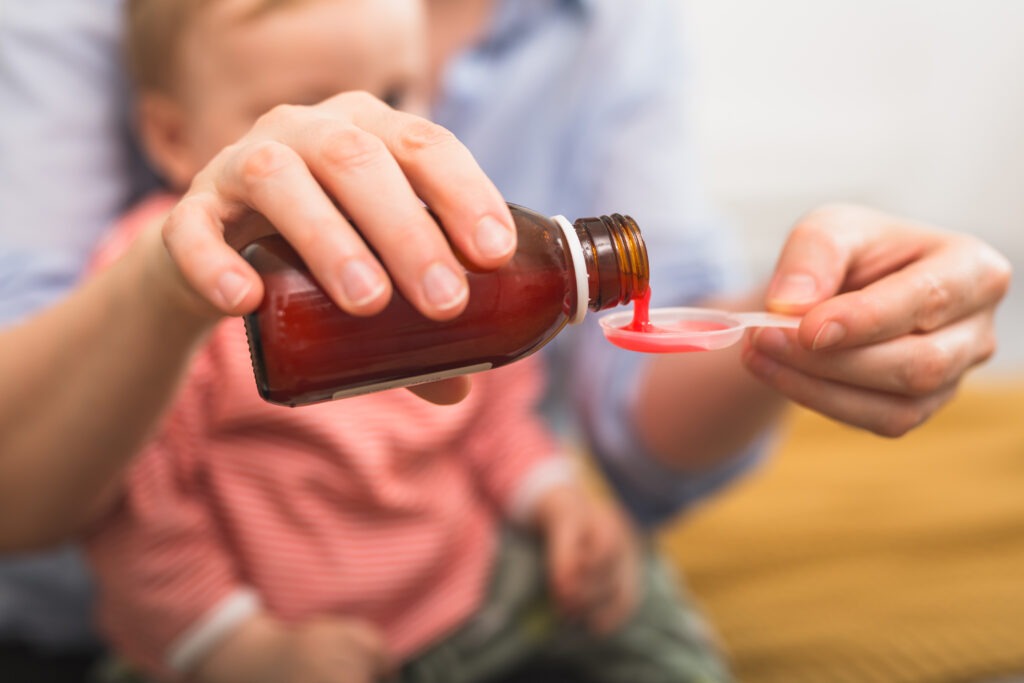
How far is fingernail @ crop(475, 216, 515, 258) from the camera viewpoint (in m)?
0.39

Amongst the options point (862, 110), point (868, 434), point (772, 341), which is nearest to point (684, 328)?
point (772, 341)

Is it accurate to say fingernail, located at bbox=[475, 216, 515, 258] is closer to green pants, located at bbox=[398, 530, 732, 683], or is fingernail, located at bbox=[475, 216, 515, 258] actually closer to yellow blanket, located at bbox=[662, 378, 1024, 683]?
green pants, located at bbox=[398, 530, 732, 683]

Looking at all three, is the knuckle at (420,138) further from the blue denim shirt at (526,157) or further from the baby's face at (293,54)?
the blue denim shirt at (526,157)

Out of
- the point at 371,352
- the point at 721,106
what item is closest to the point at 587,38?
the point at 371,352

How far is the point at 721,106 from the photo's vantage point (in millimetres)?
2070

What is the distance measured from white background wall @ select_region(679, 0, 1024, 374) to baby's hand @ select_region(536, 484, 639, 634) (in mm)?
1364

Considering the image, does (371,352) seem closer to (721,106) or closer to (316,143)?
(316,143)

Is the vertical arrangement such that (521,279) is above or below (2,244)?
above

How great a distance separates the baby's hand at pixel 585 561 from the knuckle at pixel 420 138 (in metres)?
0.49

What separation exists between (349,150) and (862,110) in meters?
2.05

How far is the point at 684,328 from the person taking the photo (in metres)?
0.53

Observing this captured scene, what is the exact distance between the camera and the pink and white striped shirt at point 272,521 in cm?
71

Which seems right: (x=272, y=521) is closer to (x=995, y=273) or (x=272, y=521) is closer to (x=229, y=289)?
(x=229, y=289)

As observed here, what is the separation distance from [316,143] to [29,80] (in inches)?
22.5
